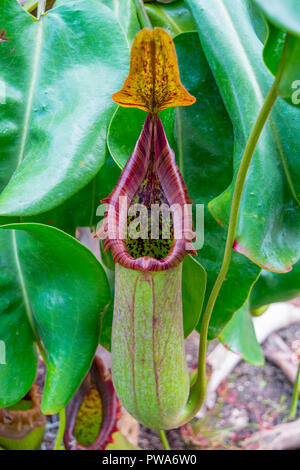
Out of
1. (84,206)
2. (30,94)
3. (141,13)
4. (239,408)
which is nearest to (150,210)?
(84,206)

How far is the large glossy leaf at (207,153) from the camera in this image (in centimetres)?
65

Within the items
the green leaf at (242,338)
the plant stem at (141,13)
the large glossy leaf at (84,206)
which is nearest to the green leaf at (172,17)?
the plant stem at (141,13)

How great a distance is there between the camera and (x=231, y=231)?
0.48 meters

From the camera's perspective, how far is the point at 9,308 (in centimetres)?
67

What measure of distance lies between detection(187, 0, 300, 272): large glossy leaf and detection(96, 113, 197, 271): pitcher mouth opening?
0.06m

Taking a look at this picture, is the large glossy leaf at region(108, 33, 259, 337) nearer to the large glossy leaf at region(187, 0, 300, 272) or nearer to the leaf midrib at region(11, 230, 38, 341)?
the large glossy leaf at region(187, 0, 300, 272)

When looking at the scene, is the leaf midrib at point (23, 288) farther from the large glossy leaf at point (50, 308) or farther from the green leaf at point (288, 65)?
the green leaf at point (288, 65)

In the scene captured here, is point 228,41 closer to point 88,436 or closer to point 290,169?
point 290,169

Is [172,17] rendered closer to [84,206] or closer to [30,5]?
[30,5]

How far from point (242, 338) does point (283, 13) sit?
0.66m

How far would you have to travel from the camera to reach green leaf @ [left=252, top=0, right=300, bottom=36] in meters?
0.28

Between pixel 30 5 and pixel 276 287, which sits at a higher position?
pixel 30 5

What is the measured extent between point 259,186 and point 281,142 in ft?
0.29
